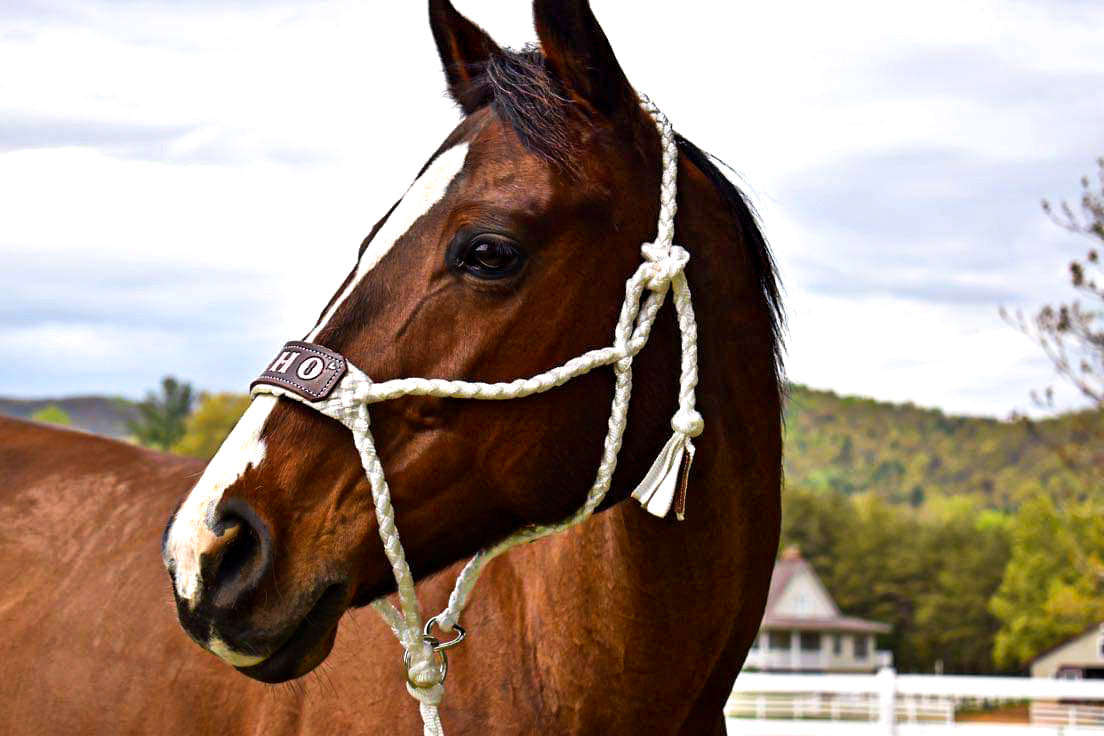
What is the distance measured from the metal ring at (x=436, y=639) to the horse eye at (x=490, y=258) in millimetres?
780

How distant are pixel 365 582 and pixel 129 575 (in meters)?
1.44

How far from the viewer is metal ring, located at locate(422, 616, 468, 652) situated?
99.9 inches

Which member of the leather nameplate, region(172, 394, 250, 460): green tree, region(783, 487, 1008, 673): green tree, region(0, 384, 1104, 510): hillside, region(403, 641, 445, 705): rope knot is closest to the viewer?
the leather nameplate

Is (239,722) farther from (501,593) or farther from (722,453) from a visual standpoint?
(722,453)

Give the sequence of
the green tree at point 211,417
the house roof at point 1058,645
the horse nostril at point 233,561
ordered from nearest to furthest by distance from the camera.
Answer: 1. the horse nostril at point 233,561
2. the green tree at point 211,417
3. the house roof at point 1058,645

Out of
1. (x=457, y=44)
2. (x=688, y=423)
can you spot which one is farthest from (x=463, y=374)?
(x=457, y=44)

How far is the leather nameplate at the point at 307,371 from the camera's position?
220cm

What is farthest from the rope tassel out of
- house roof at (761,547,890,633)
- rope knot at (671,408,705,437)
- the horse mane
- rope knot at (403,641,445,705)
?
house roof at (761,547,890,633)

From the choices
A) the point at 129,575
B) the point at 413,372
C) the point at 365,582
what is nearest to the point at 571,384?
the point at 413,372

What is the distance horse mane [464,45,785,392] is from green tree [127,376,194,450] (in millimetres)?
68610

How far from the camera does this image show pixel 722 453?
2541 millimetres

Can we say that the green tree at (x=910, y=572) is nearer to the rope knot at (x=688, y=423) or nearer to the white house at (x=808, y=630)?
the white house at (x=808, y=630)

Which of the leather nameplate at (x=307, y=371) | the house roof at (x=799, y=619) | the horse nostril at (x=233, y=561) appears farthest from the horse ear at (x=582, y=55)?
the house roof at (x=799, y=619)

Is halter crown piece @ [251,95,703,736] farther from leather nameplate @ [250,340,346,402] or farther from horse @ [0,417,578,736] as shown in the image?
horse @ [0,417,578,736]
